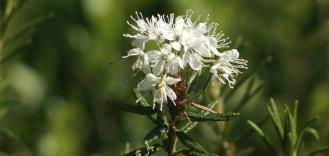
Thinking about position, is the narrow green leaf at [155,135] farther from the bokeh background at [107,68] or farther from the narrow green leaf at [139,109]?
the bokeh background at [107,68]

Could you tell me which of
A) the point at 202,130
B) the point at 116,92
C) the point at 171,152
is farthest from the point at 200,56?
Result: the point at 116,92

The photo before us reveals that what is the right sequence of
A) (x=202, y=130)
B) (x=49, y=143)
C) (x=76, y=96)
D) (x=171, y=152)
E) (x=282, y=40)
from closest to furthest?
(x=171, y=152), (x=202, y=130), (x=49, y=143), (x=76, y=96), (x=282, y=40)

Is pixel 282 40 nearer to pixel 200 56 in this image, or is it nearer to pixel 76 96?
pixel 76 96

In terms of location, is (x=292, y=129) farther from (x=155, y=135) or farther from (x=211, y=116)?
(x=155, y=135)

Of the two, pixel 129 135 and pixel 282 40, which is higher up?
pixel 282 40

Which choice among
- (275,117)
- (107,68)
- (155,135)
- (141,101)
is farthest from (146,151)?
(107,68)

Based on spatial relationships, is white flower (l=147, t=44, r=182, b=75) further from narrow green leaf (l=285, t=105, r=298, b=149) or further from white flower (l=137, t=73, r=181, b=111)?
narrow green leaf (l=285, t=105, r=298, b=149)

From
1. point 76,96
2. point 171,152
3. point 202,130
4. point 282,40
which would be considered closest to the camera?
point 171,152

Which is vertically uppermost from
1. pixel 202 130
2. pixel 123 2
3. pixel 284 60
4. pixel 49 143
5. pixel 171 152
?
pixel 123 2
